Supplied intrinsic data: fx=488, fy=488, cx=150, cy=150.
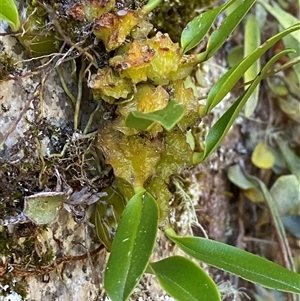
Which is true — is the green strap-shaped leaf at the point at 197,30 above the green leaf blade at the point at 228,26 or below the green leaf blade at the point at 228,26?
above

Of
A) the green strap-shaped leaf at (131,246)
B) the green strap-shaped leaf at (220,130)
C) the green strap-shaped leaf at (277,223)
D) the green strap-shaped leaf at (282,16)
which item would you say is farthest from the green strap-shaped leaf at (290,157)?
the green strap-shaped leaf at (131,246)

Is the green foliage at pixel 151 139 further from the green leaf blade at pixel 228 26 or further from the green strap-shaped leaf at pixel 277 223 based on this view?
the green strap-shaped leaf at pixel 277 223

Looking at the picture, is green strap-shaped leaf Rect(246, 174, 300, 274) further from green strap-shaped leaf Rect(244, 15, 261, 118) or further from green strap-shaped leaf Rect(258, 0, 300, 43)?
green strap-shaped leaf Rect(258, 0, 300, 43)

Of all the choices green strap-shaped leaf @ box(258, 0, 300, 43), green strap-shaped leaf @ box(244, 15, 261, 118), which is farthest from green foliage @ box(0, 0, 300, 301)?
green strap-shaped leaf @ box(258, 0, 300, 43)

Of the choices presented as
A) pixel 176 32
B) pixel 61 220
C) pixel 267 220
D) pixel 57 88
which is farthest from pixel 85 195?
pixel 267 220

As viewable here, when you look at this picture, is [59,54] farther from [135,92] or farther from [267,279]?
[267,279]

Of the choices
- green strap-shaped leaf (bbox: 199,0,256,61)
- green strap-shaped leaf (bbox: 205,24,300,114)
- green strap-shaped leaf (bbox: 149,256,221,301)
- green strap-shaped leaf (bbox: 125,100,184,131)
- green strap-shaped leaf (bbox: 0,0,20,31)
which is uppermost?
green strap-shaped leaf (bbox: 0,0,20,31)
